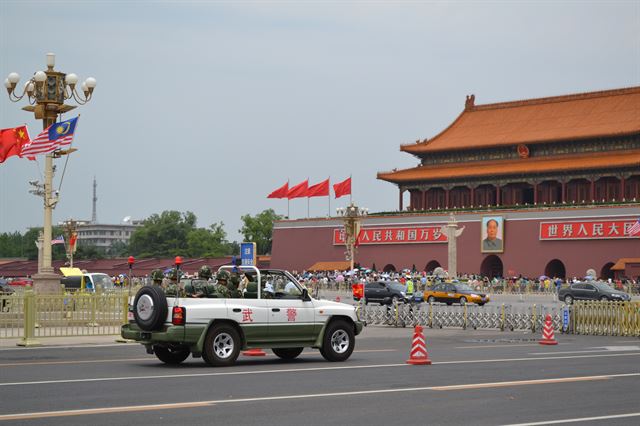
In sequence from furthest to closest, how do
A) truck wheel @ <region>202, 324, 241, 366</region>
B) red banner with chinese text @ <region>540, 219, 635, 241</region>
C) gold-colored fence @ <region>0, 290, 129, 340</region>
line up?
1. red banner with chinese text @ <region>540, 219, 635, 241</region>
2. gold-colored fence @ <region>0, 290, 129, 340</region>
3. truck wheel @ <region>202, 324, 241, 366</region>

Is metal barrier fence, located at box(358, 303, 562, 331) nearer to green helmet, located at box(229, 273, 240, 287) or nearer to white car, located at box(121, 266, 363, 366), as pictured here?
white car, located at box(121, 266, 363, 366)

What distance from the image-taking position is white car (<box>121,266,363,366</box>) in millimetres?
17047

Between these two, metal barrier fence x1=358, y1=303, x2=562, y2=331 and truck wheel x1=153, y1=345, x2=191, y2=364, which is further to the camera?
metal barrier fence x1=358, y1=303, x2=562, y2=331

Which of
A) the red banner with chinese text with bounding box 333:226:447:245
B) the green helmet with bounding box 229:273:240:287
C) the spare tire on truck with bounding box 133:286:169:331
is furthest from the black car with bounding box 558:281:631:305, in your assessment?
the spare tire on truck with bounding box 133:286:169:331

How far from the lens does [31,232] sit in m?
139

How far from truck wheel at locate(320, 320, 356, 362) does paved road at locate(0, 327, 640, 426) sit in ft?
0.74

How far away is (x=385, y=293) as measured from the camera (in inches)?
1965

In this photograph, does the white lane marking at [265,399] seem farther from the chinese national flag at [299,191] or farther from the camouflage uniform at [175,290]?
the chinese national flag at [299,191]

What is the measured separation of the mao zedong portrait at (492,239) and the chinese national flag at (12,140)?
44179 millimetres

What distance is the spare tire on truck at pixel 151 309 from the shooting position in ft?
55.7

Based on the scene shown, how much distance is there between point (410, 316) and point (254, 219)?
79165 millimetres

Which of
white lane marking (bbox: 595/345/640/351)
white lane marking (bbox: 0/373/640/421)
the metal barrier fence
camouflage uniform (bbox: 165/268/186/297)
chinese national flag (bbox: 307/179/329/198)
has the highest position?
chinese national flag (bbox: 307/179/329/198)

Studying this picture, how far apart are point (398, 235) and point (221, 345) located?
58.4m

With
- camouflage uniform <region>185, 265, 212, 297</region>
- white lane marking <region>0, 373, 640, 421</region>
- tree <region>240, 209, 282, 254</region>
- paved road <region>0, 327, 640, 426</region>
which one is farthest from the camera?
tree <region>240, 209, 282, 254</region>
